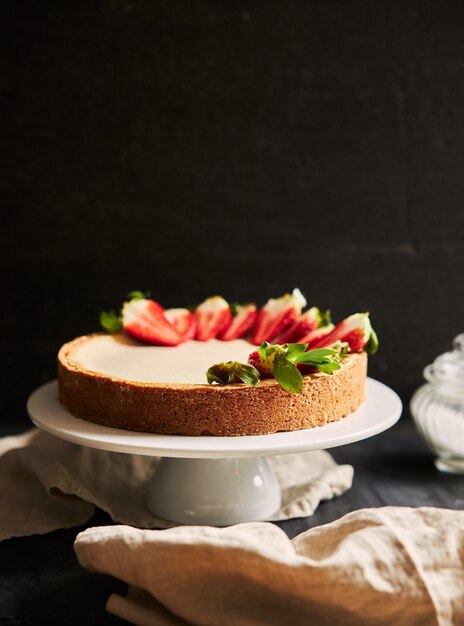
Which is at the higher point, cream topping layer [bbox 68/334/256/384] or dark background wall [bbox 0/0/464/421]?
dark background wall [bbox 0/0/464/421]

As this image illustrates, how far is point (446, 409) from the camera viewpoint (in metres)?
1.99

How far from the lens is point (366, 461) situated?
2098 millimetres

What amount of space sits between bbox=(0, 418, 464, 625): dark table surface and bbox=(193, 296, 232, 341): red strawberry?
442 millimetres

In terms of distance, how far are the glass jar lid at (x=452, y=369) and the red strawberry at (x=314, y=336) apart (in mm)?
342

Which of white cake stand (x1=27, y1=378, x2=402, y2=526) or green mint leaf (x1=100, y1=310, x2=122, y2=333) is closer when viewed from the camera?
white cake stand (x1=27, y1=378, x2=402, y2=526)

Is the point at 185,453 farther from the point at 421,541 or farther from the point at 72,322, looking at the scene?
the point at 72,322

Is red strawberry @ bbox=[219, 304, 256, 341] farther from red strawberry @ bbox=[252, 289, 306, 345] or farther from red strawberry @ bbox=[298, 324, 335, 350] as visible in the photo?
red strawberry @ bbox=[298, 324, 335, 350]

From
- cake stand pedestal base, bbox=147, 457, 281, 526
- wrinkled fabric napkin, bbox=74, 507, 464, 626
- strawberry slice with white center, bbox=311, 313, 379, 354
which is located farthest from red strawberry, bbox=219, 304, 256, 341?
wrinkled fabric napkin, bbox=74, 507, 464, 626

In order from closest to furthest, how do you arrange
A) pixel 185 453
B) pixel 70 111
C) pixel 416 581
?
pixel 416 581, pixel 185 453, pixel 70 111

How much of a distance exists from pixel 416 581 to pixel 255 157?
1.46 meters

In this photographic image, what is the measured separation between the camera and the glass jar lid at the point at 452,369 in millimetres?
1971

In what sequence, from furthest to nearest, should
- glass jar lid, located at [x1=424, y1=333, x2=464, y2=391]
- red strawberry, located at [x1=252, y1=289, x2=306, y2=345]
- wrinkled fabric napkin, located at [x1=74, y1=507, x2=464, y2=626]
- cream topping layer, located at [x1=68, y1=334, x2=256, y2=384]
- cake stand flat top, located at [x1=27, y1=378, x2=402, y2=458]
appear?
1. glass jar lid, located at [x1=424, y1=333, x2=464, y2=391]
2. red strawberry, located at [x1=252, y1=289, x2=306, y2=345]
3. cream topping layer, located at [x1=68, y1=334, x2=256, y2=384]
4. cake stand flat top, located at [x1=27, y1=378, x2=402, y2=458]
5. wrinkled fabric napkin, located at [x1=74, y1=507, x2=464, y2=626]

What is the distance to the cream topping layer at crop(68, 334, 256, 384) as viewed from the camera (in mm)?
1626

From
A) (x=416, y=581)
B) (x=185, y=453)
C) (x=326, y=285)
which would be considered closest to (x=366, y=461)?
(x=326, y=285)
